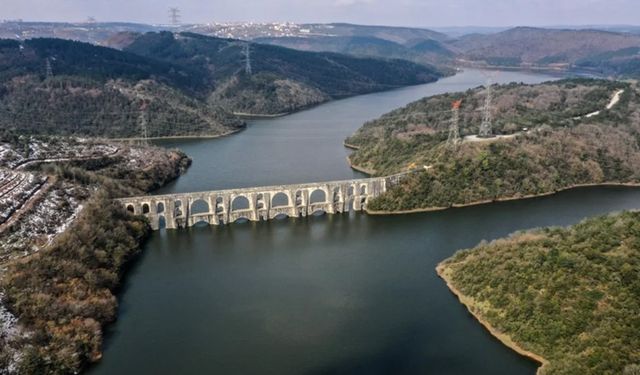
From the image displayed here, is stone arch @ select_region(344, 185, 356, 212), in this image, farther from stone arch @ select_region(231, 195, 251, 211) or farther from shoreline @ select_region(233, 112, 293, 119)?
shoreline @ select_region(233, 112, 293, 119)

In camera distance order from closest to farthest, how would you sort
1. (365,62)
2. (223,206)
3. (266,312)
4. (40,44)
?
(266,312), (223,206), (40,44), (365,62)

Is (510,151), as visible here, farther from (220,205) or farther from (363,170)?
(220,205)

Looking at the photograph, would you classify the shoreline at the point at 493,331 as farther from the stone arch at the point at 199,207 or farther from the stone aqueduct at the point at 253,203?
the stone arch at the point at 199,207

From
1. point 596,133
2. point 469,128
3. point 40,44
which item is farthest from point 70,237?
point 40,44

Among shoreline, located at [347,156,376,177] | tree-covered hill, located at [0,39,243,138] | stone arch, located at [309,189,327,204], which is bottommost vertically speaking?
stone arch, located at [309,189,327,204]

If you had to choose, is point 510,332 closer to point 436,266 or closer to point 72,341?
point 436,266

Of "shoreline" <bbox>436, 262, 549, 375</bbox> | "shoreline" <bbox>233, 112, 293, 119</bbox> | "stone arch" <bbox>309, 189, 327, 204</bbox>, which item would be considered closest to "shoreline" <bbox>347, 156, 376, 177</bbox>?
"stone arch" <bbox>309, 189, 327, 204</bbox>

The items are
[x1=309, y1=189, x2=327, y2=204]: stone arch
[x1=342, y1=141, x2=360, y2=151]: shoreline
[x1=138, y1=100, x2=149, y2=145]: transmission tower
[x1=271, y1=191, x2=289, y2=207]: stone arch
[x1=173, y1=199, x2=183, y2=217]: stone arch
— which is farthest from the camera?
[x1=342, y1=141, x2=360, y2=151]: shoreline
